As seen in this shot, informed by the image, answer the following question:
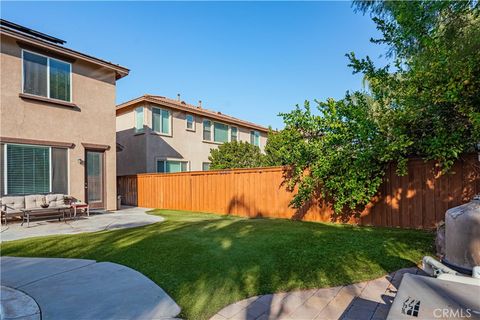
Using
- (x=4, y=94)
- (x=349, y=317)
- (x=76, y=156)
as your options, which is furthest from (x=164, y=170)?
(x=349, y=317)

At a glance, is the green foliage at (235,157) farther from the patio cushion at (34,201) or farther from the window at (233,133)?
the patio cushion at (34,201)

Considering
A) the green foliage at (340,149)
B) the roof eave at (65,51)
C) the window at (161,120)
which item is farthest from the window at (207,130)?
the green foliage at (340,149)

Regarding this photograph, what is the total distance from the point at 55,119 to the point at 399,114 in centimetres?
1166

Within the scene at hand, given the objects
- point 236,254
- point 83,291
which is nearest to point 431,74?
point 236,254

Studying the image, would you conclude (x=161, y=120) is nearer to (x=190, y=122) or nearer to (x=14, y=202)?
(x=190, y=122)

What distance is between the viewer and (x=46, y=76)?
10.7 m

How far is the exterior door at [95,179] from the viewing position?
471 inches

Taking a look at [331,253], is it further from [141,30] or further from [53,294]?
[141,30]

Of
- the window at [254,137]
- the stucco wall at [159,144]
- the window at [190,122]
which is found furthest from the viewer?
the window at [254,137]

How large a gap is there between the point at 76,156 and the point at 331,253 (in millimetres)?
10589

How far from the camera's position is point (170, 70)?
48.8ft

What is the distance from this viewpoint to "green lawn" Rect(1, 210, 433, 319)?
12.3ft

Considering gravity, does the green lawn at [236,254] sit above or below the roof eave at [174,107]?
below

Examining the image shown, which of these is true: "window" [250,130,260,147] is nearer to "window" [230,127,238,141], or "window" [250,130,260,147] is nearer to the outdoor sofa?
"window" [230,127,238,141]
